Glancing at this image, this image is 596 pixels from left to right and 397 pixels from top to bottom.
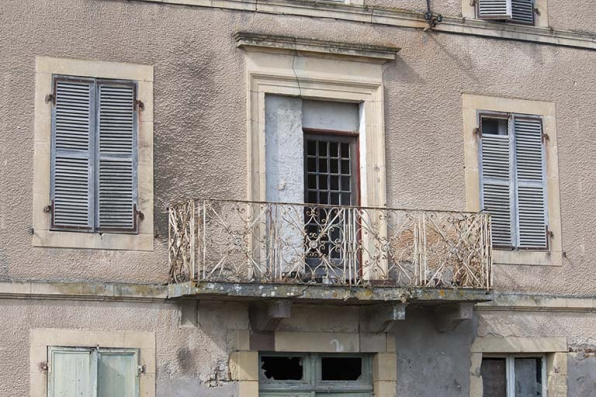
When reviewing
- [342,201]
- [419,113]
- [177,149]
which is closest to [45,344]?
[177,149]

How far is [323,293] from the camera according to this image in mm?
13570

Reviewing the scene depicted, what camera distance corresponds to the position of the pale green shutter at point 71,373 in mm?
13156

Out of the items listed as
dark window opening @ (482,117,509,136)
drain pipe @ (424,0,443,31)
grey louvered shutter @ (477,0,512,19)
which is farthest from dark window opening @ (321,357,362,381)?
grey louvered shutter @ (477,0,512,19)

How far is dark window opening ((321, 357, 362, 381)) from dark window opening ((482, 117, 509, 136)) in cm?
305

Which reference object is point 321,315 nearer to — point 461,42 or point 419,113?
point 419,113

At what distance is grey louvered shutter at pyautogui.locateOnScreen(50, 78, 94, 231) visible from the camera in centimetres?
1356

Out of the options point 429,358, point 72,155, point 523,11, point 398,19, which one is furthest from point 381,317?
point 523,11

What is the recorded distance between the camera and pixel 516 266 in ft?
50.6

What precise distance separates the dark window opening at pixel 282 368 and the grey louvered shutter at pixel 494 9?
4549 mm

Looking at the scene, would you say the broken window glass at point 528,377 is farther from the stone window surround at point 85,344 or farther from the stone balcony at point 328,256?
the stone window surround at point 85,344

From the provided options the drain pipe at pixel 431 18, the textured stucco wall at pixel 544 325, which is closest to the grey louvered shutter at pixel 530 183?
the textured stucco wall at pixel 544 325

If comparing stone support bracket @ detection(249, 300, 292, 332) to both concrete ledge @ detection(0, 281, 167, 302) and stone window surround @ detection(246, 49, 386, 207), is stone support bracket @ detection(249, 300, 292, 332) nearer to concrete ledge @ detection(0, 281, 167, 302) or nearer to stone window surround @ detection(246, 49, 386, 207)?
concrete ledge @ detection(0, 281, 167, 302)

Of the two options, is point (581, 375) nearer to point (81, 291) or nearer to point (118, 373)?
point (118, 373)

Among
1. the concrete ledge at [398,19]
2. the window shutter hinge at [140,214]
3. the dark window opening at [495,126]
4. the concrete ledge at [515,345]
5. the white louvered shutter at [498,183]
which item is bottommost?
the concrete ledge at [515,345]
